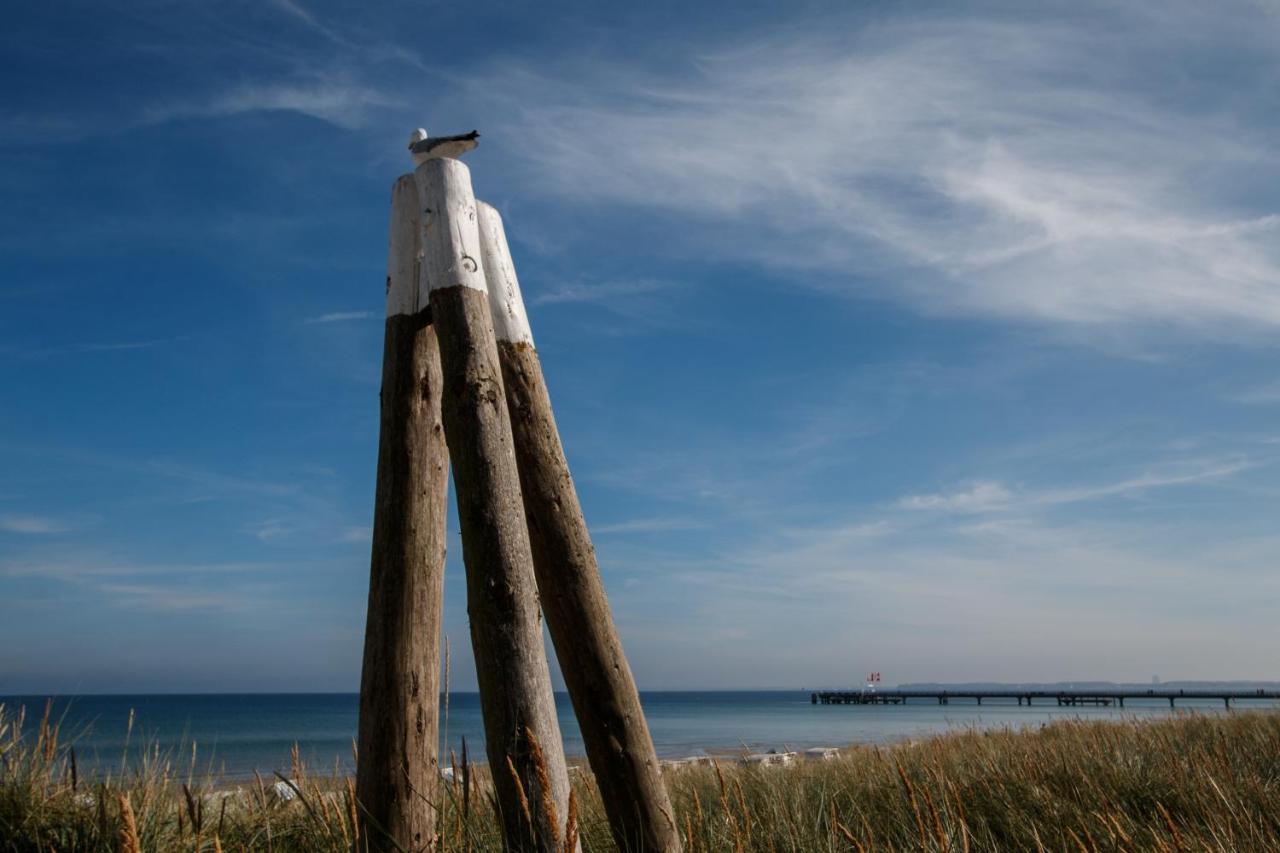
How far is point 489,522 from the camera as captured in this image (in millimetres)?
3490

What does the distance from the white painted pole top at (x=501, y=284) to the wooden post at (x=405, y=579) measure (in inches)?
11.8

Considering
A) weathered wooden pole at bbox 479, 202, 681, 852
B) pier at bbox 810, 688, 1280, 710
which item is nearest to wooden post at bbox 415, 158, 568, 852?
weathered wooden pole at bbox 479, 202, 681, 852

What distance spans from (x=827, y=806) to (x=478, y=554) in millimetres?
3660

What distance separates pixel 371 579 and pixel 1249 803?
4.73 metres

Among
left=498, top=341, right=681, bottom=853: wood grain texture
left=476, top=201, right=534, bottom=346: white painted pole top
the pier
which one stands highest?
left=476, top=201, right=534, bottom=346: white painted pole top

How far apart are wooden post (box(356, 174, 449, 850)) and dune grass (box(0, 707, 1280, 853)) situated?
16 cm

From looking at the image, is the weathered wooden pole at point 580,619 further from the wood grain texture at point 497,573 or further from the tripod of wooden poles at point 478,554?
the wood grain texture at point 497,573

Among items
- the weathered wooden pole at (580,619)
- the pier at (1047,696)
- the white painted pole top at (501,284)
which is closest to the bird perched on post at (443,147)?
the white painted pole top at (501,284)

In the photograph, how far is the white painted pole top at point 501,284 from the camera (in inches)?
159

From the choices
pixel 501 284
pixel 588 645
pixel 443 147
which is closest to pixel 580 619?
pixel 588 645

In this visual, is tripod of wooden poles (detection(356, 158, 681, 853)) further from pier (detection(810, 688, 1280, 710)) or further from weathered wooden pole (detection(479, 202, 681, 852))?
pier (detection(810, 688, 1280, 710))

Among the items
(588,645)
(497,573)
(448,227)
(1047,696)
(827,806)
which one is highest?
(448,227)

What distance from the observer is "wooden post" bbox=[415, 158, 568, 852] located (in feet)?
10.6

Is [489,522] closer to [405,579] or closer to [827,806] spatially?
[405,579]
